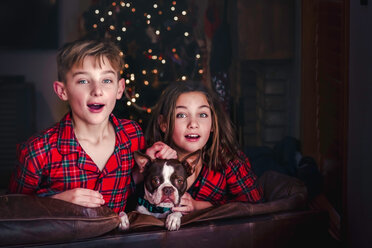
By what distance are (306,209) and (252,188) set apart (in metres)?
0.24

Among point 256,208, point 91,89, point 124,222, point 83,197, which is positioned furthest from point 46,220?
point 256,208

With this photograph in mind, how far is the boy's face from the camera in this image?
1.79m

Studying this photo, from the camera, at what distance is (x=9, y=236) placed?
154 cm

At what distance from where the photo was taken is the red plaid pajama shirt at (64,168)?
69.5 inches

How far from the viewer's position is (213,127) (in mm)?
2053

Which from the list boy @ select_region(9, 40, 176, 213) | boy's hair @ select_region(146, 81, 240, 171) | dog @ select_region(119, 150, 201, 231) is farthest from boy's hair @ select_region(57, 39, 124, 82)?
dog @ select_region(119, 150, 201, 231)

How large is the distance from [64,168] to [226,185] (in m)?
0.69

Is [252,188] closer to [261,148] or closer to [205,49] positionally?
[261,148]

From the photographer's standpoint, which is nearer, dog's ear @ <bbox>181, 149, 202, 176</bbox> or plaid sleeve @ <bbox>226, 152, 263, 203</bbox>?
dog's ear @ <bbox>181, 149, 202, 176</bbox>

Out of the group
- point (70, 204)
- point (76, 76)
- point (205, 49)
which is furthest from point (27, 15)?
point (70, 204)

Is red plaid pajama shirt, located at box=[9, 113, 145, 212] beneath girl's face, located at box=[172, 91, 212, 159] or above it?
beneath

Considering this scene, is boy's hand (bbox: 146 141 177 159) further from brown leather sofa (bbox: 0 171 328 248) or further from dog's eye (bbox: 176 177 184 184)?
brown leather sofa (bbox: 0 171 328 248)

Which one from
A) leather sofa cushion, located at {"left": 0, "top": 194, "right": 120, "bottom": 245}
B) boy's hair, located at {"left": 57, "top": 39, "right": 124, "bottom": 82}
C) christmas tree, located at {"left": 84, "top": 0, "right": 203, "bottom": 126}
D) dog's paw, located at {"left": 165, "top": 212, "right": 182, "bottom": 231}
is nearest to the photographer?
leather sofa cushion, located at {"left": 0, "top": 194, "right": 120, "bottom": 245}

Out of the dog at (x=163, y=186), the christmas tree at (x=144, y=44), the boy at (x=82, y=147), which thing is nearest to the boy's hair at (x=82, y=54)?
the boy at (x=82, y=147)
